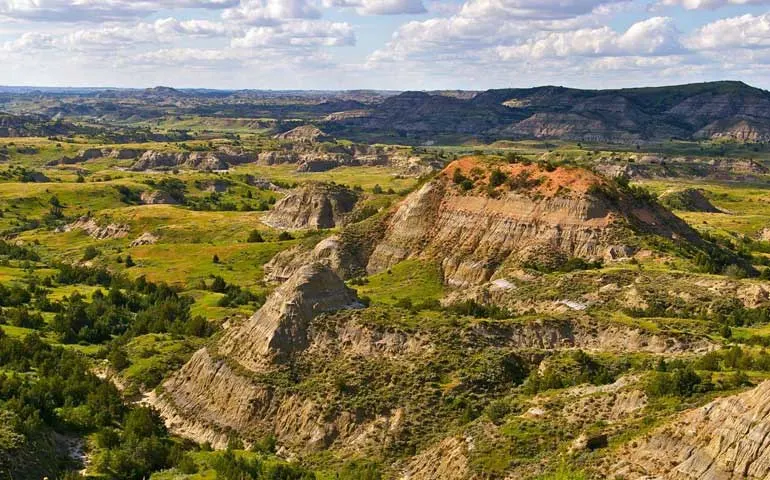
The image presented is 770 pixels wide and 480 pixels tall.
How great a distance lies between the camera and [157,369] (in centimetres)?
7288

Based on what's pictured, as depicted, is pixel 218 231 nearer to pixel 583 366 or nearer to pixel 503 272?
pixel 503 272

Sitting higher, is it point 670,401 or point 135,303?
point 670,401

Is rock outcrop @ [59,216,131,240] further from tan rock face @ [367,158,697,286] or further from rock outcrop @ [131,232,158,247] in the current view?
tan rock face @ [367,158,697,286]

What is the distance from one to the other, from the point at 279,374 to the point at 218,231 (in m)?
91.9

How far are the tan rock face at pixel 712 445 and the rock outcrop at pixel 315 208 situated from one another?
11277cm

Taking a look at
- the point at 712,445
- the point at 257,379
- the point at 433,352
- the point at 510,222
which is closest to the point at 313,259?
the point at 510,222

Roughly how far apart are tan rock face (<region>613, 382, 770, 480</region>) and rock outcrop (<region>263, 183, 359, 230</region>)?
113m

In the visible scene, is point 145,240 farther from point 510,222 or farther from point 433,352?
point 433,352

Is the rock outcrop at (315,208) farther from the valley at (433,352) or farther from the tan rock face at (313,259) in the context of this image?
the valley at (433,352)

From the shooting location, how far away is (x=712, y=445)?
36.4 m

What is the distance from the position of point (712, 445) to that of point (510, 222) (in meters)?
57.6

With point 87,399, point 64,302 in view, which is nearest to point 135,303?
point 64,302

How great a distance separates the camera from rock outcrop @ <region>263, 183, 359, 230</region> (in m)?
152

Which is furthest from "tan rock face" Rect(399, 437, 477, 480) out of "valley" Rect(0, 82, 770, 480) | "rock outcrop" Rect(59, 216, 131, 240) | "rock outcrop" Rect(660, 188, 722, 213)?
"rock outcrop" Rect(660, 188, 722, 213)
